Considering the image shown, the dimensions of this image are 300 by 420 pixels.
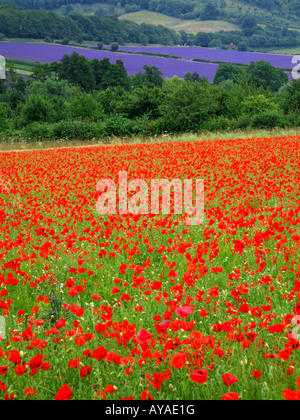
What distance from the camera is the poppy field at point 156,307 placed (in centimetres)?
250

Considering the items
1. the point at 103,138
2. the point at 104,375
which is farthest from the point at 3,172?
the point at 103,138

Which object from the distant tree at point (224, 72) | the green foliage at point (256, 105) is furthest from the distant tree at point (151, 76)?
the green foliage at point (256, 105)

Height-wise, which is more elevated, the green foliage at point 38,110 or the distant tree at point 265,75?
the distant tree at point 265,75

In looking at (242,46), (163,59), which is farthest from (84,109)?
(242,46)

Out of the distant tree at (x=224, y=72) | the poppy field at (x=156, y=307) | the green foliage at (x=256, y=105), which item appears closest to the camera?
the poppy field at (x=156, y=307)

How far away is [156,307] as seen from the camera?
3.76 m

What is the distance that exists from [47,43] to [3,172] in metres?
131

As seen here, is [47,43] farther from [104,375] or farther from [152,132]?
[104,375]

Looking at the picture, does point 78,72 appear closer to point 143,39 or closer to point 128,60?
point 128,60

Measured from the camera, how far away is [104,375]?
8.87 ft

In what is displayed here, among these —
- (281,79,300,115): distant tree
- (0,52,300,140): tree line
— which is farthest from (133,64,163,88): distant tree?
(281,79,300,115): distant tree

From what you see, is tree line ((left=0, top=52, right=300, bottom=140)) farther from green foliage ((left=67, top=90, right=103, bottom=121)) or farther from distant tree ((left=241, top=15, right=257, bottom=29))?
distant tree ((left=241, top=15, right=257, bottom=29))

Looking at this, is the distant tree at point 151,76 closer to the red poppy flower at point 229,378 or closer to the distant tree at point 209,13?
the red poppy flower at point 229,378

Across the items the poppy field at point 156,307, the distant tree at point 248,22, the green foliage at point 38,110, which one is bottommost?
the green foliage at point 38,110
